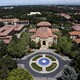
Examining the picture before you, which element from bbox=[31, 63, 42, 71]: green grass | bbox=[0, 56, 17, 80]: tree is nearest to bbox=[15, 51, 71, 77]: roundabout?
bbox=[31, 63, 42, 71]: green grass

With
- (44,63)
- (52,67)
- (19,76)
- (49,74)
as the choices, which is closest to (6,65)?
→ (19,76)

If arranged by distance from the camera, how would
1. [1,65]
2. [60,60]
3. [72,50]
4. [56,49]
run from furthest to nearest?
[56,49] → [72,50] → [60,60] → [1,65]

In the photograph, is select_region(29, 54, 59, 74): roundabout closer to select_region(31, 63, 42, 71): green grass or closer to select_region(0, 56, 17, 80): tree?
select_region(31, 63, 42, 71): green grass

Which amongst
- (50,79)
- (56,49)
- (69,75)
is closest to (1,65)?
(50,79)

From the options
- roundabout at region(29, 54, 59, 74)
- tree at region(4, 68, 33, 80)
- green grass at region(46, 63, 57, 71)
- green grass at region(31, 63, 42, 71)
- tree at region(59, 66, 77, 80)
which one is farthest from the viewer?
green grass at region(31, 63, 42, 71)

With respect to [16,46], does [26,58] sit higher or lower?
lower

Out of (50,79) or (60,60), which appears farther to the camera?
(60,60)

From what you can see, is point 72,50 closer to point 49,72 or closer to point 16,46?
point 49,72

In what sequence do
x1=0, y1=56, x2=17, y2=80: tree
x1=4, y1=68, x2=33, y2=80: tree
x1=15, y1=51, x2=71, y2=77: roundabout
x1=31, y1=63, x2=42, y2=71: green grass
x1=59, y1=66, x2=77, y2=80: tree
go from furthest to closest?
x1=31, y1=63, x2=42, y2=71: green grass
x1=15, y1=51, x2=71, y2=77: roundabout
x1=0, y1=56, x2=17, y2=80: tree
x1=59, y1=66, x2=77, y2=80: tree
x1=4, y1=68, x2=33, y2=80: tree

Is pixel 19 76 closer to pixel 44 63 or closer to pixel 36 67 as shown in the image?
pixel 36 67
